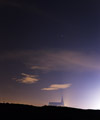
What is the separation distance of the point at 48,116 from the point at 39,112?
103 inches

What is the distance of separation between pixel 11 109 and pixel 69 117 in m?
10.9

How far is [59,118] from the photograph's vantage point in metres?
30.0

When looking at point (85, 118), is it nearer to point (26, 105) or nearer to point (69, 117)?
point (69, 117)

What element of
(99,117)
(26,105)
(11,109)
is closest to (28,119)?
(11,109)

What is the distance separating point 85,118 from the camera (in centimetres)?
3175

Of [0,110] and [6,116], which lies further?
[0,110]

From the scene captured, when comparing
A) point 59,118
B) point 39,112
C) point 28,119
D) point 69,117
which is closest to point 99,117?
point 69,117

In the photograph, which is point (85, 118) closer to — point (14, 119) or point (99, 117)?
point (99, 117)

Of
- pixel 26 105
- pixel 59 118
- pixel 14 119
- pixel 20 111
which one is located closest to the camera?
pixel 14 119

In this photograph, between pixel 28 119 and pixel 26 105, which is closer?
pixel 28 119

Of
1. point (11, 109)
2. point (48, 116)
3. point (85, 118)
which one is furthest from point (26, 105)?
point (85, 118)

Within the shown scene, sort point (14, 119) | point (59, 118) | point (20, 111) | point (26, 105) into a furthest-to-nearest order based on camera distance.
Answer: point (26, 105) < point (20, 111) < point (59, 118) < point (14, 119)

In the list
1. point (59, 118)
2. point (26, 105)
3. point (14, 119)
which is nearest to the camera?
point (14, 119)

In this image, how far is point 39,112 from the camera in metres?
32.5
